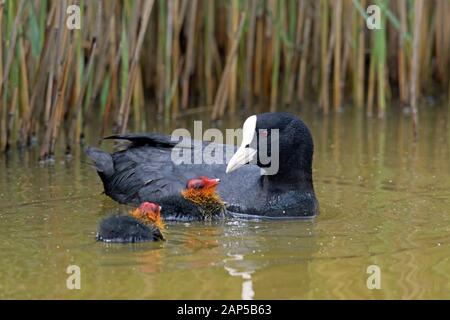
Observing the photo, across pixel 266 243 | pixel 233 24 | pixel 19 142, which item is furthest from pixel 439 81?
pixel 266 243

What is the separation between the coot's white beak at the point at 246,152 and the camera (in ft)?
16.9

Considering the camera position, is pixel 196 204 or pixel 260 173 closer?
pixel 196 204

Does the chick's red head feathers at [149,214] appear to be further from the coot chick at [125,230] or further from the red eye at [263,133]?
the red eye at [263,133]

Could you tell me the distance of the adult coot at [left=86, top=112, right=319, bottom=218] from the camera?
523 centimetres

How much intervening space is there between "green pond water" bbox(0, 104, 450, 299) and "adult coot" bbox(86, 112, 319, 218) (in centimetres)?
15

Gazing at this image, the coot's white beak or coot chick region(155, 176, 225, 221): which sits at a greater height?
the coot's white beak

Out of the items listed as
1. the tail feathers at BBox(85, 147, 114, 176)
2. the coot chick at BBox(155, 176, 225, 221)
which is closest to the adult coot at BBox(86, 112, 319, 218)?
the coot chick at BBox(155, 176, 225, 221)

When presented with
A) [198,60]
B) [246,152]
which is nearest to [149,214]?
[246,152]

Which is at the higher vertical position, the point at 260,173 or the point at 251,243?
the point at 260,173

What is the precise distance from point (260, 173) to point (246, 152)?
22 cm

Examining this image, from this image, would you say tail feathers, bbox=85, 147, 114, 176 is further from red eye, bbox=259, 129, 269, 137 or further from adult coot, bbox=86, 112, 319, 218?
red eye, bbox=259, 129, 269, 137

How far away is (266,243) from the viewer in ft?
15.2

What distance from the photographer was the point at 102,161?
5871mm

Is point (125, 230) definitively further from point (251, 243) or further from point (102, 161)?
point (102, 161)
